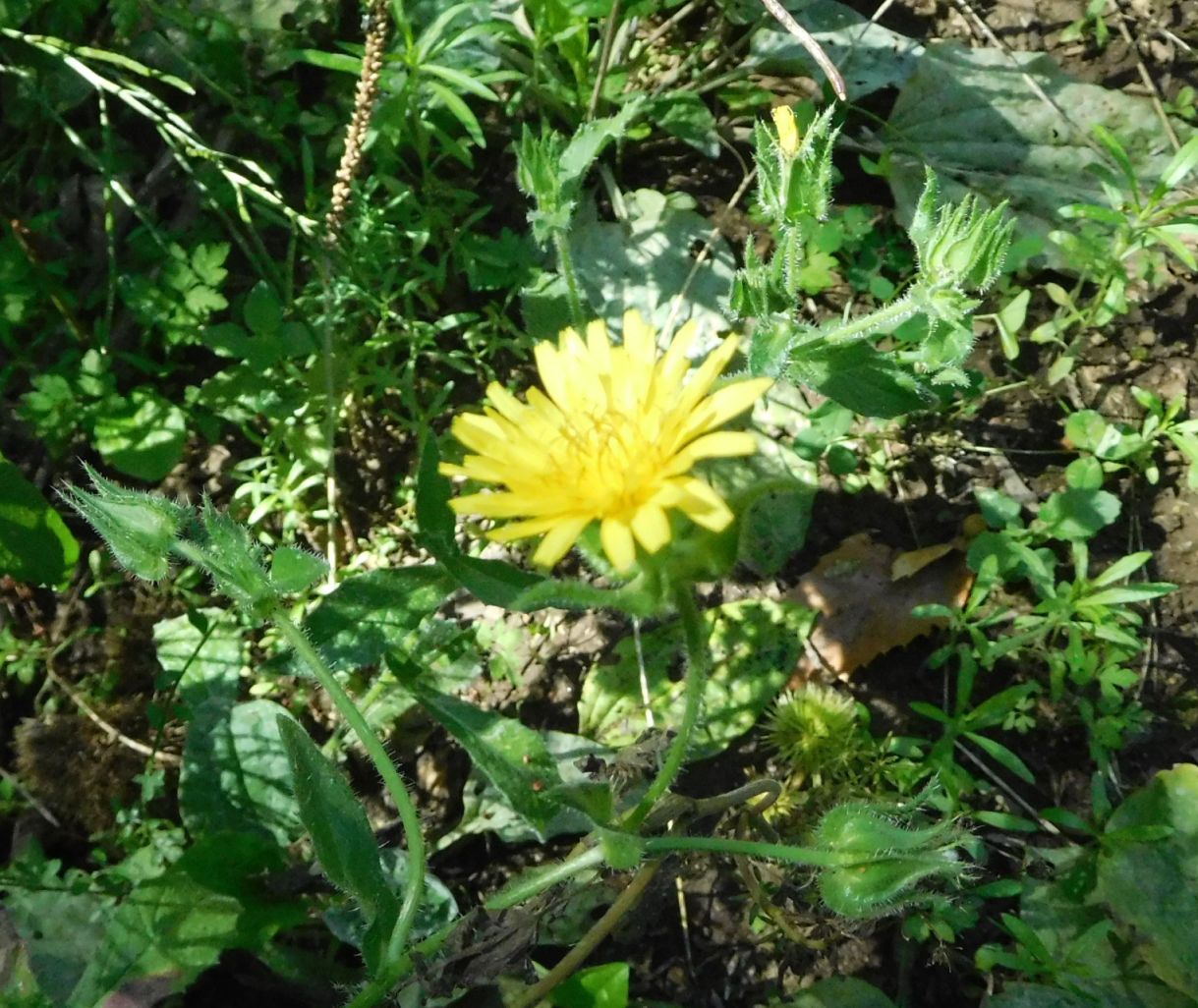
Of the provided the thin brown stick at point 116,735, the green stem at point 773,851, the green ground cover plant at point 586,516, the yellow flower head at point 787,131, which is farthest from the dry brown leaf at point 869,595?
the thin brown stick at point 116,735

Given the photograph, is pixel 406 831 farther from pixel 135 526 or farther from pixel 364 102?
pixel 364 102

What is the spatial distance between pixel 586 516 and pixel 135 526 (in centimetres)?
89

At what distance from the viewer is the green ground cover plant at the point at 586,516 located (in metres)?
1.89

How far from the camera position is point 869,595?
2557 mm

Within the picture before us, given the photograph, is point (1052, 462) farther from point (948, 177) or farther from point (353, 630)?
point (353, 630)

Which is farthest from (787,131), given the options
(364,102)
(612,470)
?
(364,102)

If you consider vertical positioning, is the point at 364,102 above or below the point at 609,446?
above

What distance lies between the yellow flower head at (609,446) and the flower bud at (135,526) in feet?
1.93

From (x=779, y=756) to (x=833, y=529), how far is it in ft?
2.00

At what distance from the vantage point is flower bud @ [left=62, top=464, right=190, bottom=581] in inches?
74.8

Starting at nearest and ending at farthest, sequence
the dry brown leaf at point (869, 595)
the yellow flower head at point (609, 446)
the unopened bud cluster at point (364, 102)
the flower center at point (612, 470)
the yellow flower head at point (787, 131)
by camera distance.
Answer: the yellow flower head at point (609, 446)
the flower center at point (612, 470)
the yellow flower head at point (787, 131)
the unopened bud cluster at point (364, 102)
the dry brown leaf at point (869, 595)

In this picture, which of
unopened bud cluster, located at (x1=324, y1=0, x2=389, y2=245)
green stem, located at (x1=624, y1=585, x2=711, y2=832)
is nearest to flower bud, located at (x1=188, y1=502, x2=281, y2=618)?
green stem, located at (x1=624, y1=585, x2=711, y2=832)

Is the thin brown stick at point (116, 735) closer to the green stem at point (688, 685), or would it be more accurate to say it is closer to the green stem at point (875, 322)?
the green stem at point (688, 685)

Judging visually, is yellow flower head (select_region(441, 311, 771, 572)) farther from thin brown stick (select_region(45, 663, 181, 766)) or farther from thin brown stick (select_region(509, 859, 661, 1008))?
thin brown stick (select_region(45, 663, 181, 766))
